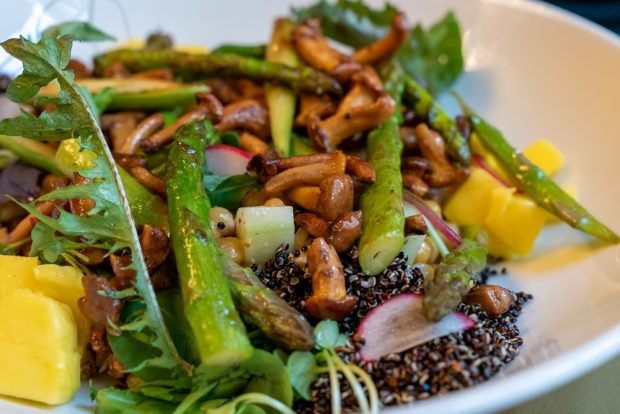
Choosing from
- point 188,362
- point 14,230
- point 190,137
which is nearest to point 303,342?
point 188,362

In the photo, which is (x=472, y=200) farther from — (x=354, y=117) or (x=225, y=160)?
(x=225, y=160)

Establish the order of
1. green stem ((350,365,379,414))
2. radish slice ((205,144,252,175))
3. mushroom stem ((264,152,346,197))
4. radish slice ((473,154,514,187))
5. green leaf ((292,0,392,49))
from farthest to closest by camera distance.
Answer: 1. green leaf ((292,0,392,49))
2. radish slice ((473,154,514,187))
3. radish slice ((205,144,252,175))
4. mushroom stem ((264,152,346,197))
5. green stem ((350,365,379,414))

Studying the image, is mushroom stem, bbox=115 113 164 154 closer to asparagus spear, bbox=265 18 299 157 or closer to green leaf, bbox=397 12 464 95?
asparagus spear, bbox=265 18 299 157

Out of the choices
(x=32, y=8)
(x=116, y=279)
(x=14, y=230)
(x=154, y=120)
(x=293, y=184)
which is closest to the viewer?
(x=116, y=279)

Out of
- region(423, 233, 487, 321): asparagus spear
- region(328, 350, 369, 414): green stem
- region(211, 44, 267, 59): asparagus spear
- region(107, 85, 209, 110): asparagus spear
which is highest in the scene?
region(211, 44, 267, 59): asparagus spear

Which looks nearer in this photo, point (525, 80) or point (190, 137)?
point (190, 137)

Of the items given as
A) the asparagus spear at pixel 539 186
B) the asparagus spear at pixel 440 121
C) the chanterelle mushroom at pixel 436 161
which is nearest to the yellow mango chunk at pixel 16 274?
the chanterelle mushroom at pixel 436 161

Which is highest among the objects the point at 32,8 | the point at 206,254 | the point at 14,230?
the point at 32,8

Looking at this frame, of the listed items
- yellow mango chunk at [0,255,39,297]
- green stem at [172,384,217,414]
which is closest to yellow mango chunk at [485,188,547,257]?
green stem at [172,384,217,414]

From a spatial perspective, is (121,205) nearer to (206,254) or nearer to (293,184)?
(206,254)
